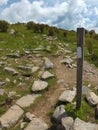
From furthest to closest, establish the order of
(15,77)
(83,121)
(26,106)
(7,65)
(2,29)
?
(2,29)
(7,65)
(15,77)
(26,106)
(83,121)

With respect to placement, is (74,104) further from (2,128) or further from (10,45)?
(10,45)

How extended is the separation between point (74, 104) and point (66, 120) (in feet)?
3.68

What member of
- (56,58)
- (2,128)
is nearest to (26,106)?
(2,128)

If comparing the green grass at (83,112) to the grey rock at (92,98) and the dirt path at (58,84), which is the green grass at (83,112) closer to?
the grey rock at (92,98)

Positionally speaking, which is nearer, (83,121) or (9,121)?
(83,121)

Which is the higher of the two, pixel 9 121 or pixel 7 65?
pixel 7 65

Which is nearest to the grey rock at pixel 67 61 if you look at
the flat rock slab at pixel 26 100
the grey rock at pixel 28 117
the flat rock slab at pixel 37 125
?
the flat rock slab at pixel 26 100

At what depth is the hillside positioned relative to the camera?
10.1 metres

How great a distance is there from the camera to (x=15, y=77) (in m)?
13.0

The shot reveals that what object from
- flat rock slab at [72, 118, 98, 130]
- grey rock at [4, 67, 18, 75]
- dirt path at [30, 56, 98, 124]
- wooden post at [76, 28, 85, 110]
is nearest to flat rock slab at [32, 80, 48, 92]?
dirt path at [30, 56, 98, 124]

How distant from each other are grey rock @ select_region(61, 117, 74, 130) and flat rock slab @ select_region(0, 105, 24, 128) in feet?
5.54

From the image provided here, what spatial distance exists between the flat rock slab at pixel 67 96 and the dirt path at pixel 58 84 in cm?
34

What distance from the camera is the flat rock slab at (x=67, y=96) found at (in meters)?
10.6

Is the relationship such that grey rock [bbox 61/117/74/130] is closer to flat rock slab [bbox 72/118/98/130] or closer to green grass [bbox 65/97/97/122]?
flat rock slab [bbox 72/118/98/130]
